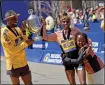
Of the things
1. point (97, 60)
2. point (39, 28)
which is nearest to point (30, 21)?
point (39, 28)

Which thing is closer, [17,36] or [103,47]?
[17,36]

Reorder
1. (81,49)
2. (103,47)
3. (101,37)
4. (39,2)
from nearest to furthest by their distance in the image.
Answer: (81,49)
(103,47)
(101,37)
(39,2)

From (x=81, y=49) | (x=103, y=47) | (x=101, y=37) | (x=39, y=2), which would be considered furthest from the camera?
(x=39, y=2)

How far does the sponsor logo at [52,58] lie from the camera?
10.9 metres

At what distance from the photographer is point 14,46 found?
5254 millimetres

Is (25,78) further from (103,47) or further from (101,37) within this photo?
(101,37)

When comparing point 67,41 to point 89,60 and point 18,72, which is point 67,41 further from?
point 18,72

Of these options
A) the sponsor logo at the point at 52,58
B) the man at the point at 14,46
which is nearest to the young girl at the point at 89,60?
the man at the point at 14,46

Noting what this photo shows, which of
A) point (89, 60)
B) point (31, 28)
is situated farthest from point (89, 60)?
point (31, 28)

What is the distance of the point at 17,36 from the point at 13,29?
0.13 m

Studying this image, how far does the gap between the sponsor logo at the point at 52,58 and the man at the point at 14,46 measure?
553 cm

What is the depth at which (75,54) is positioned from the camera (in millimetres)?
5387

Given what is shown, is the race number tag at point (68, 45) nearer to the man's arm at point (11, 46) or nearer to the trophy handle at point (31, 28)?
the trophy handle at point (31, 28)

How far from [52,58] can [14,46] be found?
5.92 m
